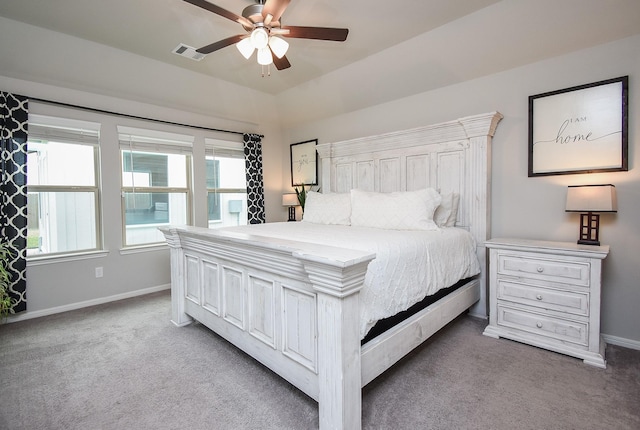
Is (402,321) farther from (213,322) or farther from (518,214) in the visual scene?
(518,214)

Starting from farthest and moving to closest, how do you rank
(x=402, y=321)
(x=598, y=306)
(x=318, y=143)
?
(x=318, y=143) → (x=598, y=306) → (x=402, y=321)

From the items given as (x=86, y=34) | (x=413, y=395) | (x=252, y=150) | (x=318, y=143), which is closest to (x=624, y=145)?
(x=413, y=395)

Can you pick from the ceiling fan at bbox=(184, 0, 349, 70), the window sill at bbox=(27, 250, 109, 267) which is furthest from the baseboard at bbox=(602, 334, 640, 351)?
the window sill at bbox=(27, 250, 109, 267)

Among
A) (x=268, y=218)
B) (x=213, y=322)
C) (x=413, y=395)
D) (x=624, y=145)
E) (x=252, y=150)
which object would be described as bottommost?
(x=413, y=395)

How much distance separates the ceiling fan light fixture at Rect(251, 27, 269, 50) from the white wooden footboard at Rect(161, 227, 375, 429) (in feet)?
4.38

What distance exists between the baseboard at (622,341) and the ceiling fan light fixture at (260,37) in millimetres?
3457

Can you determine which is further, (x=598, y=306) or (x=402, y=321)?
(x=598, y=306)

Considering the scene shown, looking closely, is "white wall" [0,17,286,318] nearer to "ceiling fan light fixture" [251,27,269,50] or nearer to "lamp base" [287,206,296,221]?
"lamp base" [287,206,296,221]

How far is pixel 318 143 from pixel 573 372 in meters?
3.81

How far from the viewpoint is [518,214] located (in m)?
2.83

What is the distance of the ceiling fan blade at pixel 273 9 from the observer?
1.88 m

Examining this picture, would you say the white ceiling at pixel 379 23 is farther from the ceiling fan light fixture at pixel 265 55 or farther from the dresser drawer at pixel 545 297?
the dresser drawer at pixel 545 297

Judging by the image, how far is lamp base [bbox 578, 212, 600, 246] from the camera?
7.63 ft

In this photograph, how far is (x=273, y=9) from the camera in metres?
1.95
